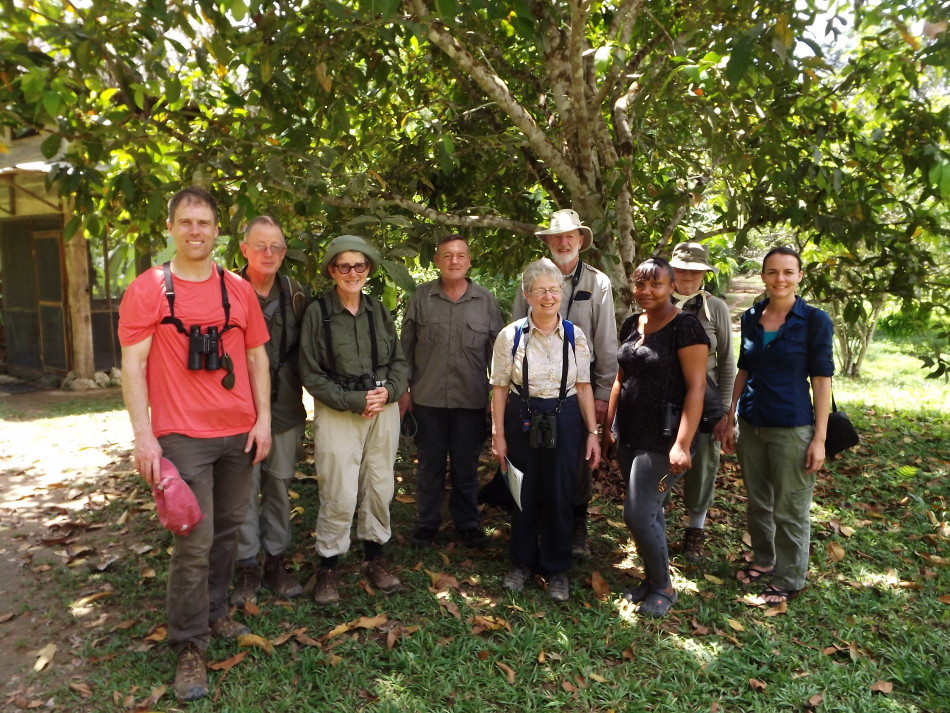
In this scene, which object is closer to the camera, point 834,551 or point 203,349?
point 203,349

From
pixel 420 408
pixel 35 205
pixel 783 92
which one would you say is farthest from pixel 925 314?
pixel 35 205

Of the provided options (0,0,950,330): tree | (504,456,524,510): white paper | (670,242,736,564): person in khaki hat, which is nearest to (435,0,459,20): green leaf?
(0,0,950,330): tree

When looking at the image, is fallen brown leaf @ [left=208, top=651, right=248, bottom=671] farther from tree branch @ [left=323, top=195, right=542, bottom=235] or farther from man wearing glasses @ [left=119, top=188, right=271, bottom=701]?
tree branch @ [left=323, top=195, right=542, bottom=235]

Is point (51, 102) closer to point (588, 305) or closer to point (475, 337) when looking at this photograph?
point (475, 337)

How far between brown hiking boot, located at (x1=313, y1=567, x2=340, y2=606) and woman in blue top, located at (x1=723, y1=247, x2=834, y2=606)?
246 cm

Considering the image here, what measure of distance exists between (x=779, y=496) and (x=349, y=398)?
2446 millimetres

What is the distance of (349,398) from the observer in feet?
13.0

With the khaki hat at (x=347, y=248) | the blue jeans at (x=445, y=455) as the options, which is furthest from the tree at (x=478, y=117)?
the blue jeans at (x=445, y=455)

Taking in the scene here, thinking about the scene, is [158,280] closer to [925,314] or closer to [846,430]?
[846,430]

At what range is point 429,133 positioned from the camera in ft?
19.7

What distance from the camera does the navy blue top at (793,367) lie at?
13.0 ft

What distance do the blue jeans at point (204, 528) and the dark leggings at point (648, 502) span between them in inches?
79.2

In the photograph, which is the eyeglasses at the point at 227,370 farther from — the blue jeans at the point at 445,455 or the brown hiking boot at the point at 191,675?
the blue jeans at the point at 445,455

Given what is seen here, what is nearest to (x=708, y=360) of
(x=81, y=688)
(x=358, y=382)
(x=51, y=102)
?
(x=358, y=382)
